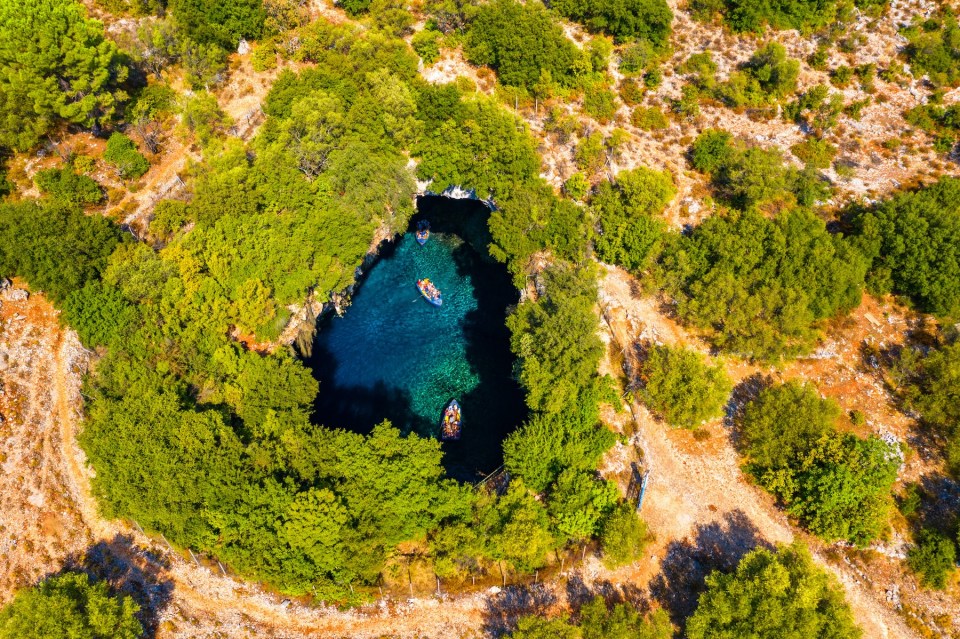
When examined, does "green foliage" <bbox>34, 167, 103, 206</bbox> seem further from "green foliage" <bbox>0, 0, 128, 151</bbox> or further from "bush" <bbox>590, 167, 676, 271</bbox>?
"bush" <bbox>590, 167, 676, 271</bbox>

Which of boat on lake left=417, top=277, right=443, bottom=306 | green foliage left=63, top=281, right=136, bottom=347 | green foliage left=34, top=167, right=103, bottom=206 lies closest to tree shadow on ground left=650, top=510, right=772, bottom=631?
boat on lake left=417, top=277, right=443, bottom=306

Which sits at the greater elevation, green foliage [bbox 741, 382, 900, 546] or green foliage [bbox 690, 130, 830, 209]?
green foliage [bbox 690, 130, 830, 209]

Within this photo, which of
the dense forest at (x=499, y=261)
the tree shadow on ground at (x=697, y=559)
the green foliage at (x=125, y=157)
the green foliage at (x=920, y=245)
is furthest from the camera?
the green foliage at (x=125, y=157)

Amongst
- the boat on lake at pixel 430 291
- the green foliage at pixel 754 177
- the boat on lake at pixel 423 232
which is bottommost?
the boat on lake at pixel 430 291

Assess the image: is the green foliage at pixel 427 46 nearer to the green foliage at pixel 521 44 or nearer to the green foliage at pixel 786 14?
the green foliage at pixel 521 44

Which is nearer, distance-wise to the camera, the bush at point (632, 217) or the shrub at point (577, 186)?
the bush at point (632, 217)

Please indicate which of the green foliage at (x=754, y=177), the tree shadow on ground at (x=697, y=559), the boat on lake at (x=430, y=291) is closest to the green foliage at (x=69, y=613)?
the tree shadow on ground at (x=697, y=559)

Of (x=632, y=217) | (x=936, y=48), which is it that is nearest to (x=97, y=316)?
(x=632, y=217)
